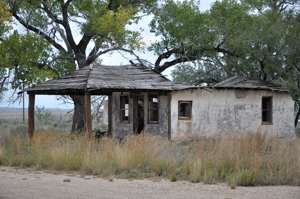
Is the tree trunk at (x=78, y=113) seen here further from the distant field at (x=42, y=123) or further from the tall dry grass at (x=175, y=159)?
the tall dry grass at (x=175, y=159)

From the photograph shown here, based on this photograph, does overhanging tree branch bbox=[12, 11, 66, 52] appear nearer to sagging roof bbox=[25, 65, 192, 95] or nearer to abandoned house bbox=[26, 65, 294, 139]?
abandoned house bbox=[26, 65, 294, 139]

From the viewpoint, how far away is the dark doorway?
26.3 m

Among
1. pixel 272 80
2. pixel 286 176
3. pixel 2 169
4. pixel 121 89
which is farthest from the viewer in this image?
pixel 272 80

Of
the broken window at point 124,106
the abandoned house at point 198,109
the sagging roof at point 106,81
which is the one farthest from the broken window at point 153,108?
the sagging roof at point 106,81

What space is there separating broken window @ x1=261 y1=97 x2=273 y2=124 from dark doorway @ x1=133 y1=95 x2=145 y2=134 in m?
6.32

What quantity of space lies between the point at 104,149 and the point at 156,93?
34.1 feet

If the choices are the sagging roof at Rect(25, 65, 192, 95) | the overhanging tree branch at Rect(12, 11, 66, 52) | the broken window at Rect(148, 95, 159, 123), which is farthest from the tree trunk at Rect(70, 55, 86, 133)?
the sagging roof at Rect(25, 65, 192, 95)

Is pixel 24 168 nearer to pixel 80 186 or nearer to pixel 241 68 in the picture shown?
pixel 80 186

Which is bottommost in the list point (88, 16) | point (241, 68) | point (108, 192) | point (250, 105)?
point (108, 192)

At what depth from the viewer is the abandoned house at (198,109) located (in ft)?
83.8

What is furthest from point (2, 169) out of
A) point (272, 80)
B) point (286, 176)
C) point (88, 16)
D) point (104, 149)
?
point (272, 80)

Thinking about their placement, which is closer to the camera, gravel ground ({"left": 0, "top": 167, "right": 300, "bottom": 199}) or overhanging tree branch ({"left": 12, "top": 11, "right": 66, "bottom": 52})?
gravel ground ({"left": 0, "top": 167, "right": 300, "bottom": 199})

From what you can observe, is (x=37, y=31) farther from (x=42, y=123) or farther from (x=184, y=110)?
(x=42, y=123)

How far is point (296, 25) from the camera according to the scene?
24938 mm
